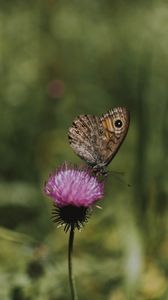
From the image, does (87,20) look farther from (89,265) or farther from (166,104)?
(89,265)

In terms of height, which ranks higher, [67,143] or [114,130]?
[67,143]

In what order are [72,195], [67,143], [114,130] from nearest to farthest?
1. [72,195]
2. [114,130]
3. [67,143]

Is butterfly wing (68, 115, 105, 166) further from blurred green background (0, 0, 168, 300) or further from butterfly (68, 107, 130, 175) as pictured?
blurred green background (0, 0, 168, 300)

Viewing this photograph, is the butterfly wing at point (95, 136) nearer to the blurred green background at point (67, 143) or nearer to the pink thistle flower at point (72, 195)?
the pink thistle flower at point (72, 195)

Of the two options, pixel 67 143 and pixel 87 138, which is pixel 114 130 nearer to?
pixel 87 138

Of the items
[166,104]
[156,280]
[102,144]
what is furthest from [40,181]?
[102,144]

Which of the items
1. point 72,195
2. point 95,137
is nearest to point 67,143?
point 95,137

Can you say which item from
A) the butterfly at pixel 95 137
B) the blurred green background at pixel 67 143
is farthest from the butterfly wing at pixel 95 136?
the blurred green background at pixel 67 143
